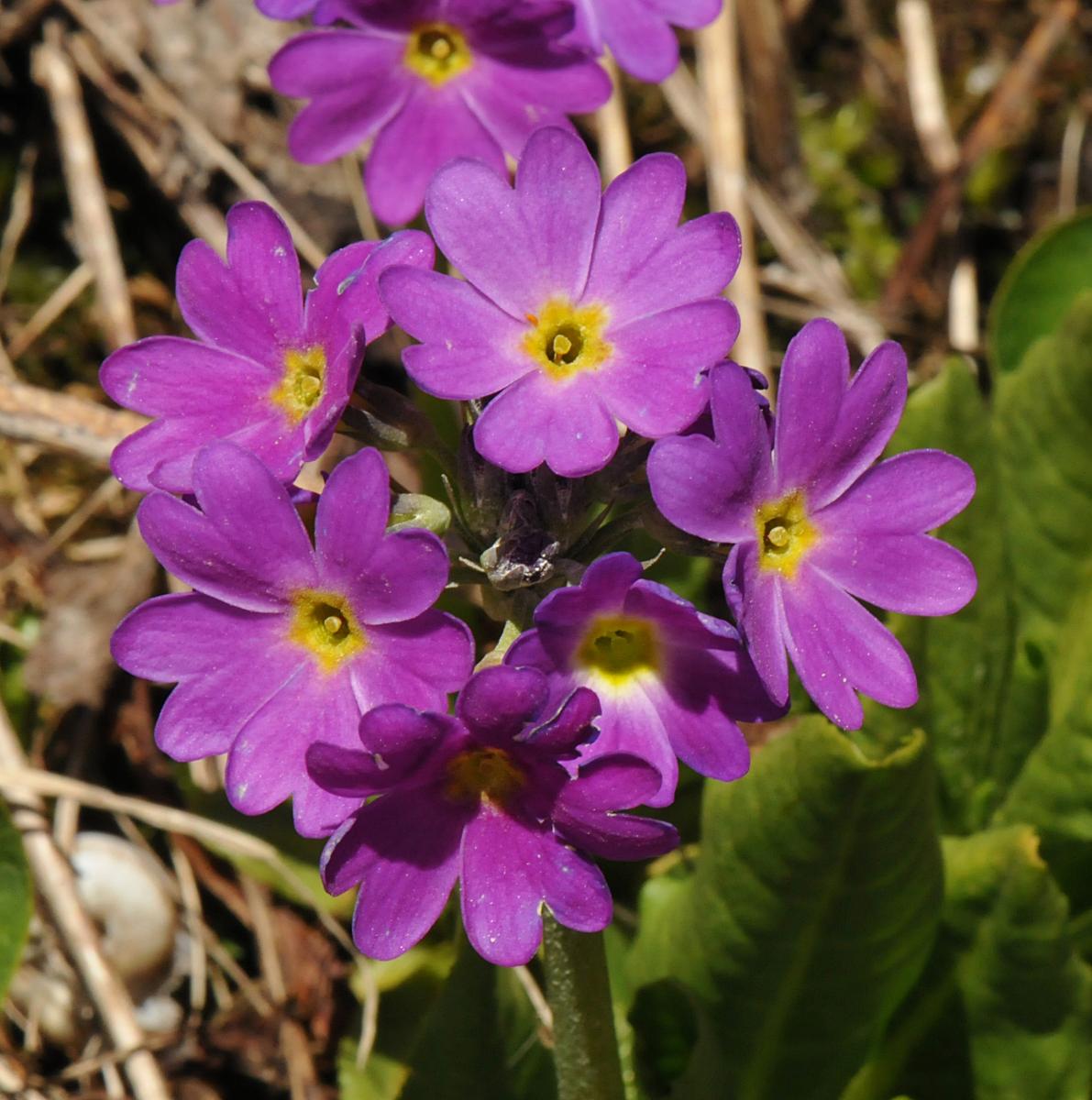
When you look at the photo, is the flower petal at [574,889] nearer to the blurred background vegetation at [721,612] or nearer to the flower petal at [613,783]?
the flower petal at [613,783]

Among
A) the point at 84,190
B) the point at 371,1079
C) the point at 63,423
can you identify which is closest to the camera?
the point at 371,1079

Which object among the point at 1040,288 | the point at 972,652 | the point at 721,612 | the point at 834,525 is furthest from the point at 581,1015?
the point at 1040,288

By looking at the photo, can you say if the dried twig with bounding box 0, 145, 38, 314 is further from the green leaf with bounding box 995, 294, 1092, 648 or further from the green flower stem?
the green flower stem

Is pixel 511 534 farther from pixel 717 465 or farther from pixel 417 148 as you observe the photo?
pixel 417 148

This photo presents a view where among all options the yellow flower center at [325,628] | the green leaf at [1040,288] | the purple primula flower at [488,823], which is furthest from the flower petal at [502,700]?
the green leaf at [1040,288]

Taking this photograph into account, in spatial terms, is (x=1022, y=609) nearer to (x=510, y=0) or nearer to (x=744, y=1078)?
(x=744, y=1078)

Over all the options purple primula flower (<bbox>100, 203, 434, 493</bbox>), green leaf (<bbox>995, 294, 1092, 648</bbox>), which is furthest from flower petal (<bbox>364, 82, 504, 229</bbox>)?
green leaf (<bbox>995, 294, 1092, 648</bbox>)

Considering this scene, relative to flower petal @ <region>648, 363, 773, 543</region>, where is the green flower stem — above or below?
below
